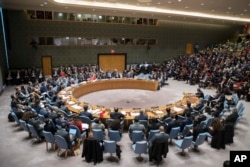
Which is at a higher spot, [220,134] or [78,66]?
[78,66]

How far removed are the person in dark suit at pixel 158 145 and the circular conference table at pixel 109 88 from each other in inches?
88.4

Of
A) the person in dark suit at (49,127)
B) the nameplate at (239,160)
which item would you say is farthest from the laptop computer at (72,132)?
the nameplate at (239,160)

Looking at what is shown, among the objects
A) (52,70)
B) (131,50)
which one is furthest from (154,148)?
(131,50)

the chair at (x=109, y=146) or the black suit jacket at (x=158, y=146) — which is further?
the chair at (x=109, y=146)

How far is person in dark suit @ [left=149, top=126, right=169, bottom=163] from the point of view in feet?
19.6

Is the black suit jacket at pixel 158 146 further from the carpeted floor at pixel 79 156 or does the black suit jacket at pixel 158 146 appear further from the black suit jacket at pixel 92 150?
the black suit jacket at pixel 92 150

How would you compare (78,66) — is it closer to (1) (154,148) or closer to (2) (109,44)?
(2) (109,44)

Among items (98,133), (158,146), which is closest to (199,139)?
(158,146)

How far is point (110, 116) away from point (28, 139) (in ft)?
9.92

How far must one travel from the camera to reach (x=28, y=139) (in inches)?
307

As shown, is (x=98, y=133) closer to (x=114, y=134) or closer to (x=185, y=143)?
(x=114, y=134)

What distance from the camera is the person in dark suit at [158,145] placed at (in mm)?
5977

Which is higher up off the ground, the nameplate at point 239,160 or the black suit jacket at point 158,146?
the nameplate at point 239,160

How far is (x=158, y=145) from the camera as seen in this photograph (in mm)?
6012
